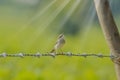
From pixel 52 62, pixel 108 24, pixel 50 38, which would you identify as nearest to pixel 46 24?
pixel 50 38

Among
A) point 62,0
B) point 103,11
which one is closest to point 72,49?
point 62,0

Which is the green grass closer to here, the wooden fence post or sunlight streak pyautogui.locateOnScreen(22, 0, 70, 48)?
sunlight streak pyautogui.locateOnScreen(22, 0, 70, 48)

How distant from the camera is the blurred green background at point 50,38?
8.70ft

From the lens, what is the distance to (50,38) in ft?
8.86

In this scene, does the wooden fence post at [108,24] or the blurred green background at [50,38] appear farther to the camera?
the blurred green background at [50,38]

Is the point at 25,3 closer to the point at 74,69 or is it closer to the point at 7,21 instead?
the point at 7,21

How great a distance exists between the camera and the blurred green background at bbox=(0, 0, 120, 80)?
2652mm

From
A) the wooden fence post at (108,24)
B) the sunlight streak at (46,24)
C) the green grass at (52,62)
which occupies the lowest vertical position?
the wooden fence post at (108,24)

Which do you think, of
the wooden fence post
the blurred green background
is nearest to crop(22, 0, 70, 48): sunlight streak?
the blurred green background

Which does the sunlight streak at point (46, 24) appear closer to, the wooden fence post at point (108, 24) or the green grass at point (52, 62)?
the green grass at point (52, 62)

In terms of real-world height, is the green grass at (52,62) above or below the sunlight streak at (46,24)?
below

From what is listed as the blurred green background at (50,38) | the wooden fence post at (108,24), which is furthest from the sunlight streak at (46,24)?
the wooden fence post at (108,24)

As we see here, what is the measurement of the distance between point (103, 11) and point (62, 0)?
65 cm

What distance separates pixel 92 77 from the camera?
9.18 ft
